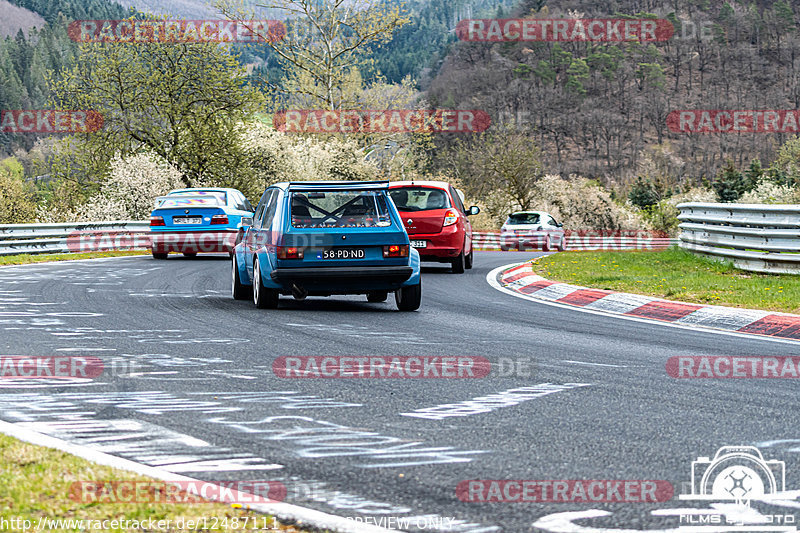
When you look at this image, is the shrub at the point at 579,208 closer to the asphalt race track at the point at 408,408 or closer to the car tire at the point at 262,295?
the car tire at the point at 262,295

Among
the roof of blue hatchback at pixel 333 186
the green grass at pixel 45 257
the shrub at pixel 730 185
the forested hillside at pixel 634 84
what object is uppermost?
the forested hillside at pixel 634 84

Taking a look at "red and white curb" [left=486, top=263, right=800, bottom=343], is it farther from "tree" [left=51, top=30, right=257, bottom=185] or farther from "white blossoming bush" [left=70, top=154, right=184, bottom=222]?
"tree" [left=51, top=30, right=257, bottom=185]

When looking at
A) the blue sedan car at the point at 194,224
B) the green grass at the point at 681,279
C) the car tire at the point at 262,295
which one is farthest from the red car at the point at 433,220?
the car tire at the point at 262,295

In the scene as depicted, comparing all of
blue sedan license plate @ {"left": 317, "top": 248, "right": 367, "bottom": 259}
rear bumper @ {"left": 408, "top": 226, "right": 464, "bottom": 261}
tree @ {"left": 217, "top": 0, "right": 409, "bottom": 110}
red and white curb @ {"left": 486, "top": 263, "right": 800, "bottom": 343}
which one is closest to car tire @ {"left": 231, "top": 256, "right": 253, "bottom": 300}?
blue sedan license plate @ {"left": 317, "top": 248, "right": 367, "bottom": 259}

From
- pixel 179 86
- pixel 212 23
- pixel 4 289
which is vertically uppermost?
pixel 212 23

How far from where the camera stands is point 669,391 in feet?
21.0

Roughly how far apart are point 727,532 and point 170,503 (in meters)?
2.14

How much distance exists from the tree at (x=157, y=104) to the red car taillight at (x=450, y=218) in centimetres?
2204

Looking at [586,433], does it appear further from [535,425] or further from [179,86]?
[179,86]

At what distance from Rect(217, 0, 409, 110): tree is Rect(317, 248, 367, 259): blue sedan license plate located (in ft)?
117

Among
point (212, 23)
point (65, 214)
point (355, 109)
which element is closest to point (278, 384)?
point (65, 214)

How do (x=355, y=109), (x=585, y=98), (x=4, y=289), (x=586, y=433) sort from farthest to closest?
(x=585, y=98) < (x=355, y=109) < (x=4, y=289) < (x=586, y=433)

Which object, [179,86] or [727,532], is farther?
[179,86]

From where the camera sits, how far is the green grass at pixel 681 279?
11594 millimetres
